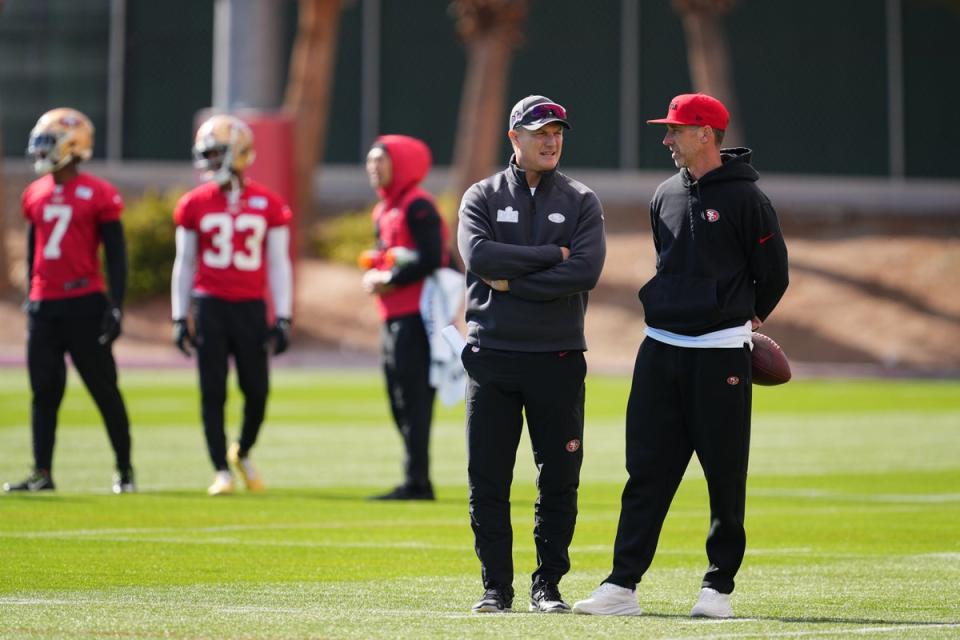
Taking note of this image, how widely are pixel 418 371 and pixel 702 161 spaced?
532 cm

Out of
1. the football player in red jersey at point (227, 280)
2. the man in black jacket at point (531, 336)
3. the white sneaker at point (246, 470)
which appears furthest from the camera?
the white sneaker at point (246, 470)

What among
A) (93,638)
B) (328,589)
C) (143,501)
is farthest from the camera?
(143,501)

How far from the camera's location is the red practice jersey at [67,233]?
13.7m

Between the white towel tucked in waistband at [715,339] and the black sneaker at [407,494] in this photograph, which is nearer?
the white towel tucked in waistband at [715,339]

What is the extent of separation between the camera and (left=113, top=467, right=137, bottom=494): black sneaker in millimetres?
14062

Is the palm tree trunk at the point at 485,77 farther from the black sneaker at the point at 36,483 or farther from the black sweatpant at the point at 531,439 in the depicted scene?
the black sweatpant at the point at 531,439

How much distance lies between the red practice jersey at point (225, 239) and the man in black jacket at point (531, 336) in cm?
508

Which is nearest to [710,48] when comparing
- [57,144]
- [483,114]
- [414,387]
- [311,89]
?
[483,114]

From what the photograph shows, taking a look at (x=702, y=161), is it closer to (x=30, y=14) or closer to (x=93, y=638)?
(x=93, y=638)

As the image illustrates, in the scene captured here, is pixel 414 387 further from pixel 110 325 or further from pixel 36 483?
pixel 36 483

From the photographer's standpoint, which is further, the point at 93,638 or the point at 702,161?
the point at 702,161

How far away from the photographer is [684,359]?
8.81 metres

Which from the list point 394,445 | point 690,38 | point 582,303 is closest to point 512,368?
point 582,303

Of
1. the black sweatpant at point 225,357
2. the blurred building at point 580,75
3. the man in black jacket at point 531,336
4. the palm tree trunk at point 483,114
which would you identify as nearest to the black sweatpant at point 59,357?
the black sweatpant at point 225,357
